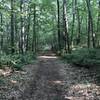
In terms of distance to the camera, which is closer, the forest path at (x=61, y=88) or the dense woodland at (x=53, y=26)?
the forest path at (x=61, y=88)

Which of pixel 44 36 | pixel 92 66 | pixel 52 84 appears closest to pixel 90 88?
pixel 52 84

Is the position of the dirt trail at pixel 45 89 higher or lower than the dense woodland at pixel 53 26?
lower

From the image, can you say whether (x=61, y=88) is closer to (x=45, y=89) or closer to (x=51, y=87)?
(x=51, y=87)

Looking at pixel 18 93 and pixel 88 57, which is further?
pixel 88 57

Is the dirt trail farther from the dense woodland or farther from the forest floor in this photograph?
the dense woodland

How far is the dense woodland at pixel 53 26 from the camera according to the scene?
15.2m

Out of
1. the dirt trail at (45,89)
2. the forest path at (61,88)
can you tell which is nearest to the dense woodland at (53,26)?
the forest path at (61,88)

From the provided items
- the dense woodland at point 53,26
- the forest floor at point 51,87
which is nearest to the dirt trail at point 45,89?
the forest floor at point 51,87

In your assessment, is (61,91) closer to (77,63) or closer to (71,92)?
(71,92)

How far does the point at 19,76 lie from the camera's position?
12422 mm

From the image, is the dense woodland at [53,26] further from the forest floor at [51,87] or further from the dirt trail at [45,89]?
the dirt trail at [45,89]

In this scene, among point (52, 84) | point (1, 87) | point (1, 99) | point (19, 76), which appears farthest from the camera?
point (19, 76)

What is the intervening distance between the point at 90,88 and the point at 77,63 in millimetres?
6353

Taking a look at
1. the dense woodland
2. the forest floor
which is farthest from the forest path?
the dense woodland
